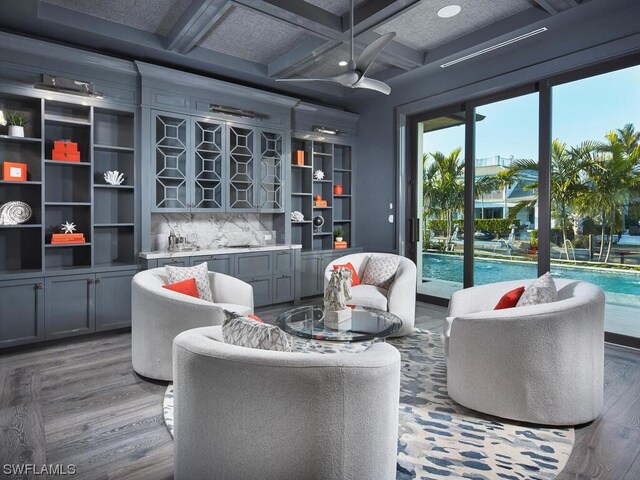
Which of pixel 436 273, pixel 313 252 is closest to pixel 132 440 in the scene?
pixel 313 252

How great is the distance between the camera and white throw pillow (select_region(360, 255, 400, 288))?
4.36 metres

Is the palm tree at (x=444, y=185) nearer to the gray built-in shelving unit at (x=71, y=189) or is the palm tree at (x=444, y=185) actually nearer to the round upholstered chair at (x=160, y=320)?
the round upholstered chair at (x=160, y=320)

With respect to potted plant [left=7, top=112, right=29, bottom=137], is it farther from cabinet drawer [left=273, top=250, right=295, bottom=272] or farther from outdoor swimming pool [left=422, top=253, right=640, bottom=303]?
outdoor swimming pool [left=422, top=253, right=640, bottom=303]

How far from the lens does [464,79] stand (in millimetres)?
4957

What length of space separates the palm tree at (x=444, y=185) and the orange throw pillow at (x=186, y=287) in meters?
3.49

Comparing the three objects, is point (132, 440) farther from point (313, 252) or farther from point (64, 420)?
point (313, 252)

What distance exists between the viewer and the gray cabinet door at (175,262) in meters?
4.37

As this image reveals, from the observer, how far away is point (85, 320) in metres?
3.98

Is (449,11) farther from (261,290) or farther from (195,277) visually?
(261,290)

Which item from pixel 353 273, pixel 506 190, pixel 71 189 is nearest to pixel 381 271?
pixel 353 273

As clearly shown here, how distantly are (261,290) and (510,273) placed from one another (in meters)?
3.06

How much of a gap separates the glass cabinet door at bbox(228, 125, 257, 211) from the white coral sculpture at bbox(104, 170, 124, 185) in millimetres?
1294

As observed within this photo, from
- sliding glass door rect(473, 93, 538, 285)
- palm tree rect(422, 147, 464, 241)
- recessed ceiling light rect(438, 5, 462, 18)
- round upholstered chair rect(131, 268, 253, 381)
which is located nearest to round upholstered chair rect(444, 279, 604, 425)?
round upholstered chair rect(131, 268, 253, 381)

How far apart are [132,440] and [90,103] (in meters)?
3.41
